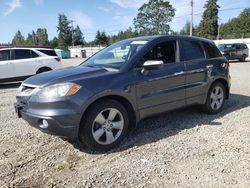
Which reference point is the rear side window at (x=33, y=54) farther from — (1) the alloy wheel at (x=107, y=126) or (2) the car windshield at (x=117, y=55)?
(1) the alloy wheel at (x=107, y=126)

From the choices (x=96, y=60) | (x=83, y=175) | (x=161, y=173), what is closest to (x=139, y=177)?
(x=161, y=173)

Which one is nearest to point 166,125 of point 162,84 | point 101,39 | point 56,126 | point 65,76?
point 162,84

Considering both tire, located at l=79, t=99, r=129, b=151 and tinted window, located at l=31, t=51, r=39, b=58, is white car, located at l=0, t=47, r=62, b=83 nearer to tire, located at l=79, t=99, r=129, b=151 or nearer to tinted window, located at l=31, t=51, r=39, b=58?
tinted window, located at l=31, t=51, r=39, b=58

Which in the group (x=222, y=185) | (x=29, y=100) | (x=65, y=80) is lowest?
(x=222, y=185)

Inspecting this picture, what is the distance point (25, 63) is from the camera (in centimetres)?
1189

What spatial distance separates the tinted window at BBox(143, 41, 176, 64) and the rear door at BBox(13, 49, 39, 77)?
790cm

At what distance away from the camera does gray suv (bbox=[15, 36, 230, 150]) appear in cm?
411

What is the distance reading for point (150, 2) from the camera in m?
86.6

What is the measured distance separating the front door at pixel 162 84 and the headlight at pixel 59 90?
1.07 metres

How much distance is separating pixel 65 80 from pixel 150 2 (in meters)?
86.8

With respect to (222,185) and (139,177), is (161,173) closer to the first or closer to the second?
(139,177)

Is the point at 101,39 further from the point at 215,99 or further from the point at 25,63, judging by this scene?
the point at 215,99

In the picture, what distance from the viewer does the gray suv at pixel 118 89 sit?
4105 millimetres

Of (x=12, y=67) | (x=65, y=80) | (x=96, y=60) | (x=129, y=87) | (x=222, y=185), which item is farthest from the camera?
(x=12, y=67)
